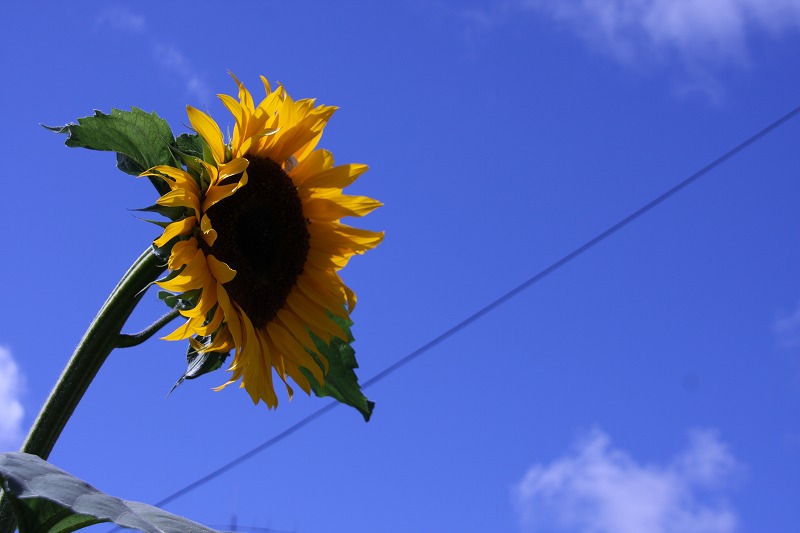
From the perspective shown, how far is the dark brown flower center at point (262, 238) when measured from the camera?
66.3 inches

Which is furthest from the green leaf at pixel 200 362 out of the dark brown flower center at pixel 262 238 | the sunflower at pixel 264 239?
the dark brown flower center at pixel 262 238

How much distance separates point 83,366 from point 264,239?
19.2 inches

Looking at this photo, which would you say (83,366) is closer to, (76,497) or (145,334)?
(145,334)

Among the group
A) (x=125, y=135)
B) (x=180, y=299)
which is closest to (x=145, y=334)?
(x=180, y=299)

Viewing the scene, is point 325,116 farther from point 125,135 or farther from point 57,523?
point 57,523

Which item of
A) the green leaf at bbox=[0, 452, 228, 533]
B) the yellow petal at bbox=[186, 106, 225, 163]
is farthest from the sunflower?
the green leaf at bbox=[0, 452, 228, 533]

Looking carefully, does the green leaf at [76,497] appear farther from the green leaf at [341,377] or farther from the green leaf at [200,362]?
the green leaf at [341,377]

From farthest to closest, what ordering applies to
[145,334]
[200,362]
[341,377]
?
[341,377], [200,362], [145,334]

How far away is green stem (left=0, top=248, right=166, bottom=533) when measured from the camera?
1275mm

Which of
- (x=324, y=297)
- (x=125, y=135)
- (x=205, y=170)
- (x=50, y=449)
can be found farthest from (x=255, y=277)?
(x=50, y=449)

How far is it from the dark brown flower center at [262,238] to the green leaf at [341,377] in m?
0.13

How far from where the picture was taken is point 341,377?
5.42 feet

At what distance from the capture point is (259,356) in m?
1.69

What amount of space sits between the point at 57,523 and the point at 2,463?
0.29m
